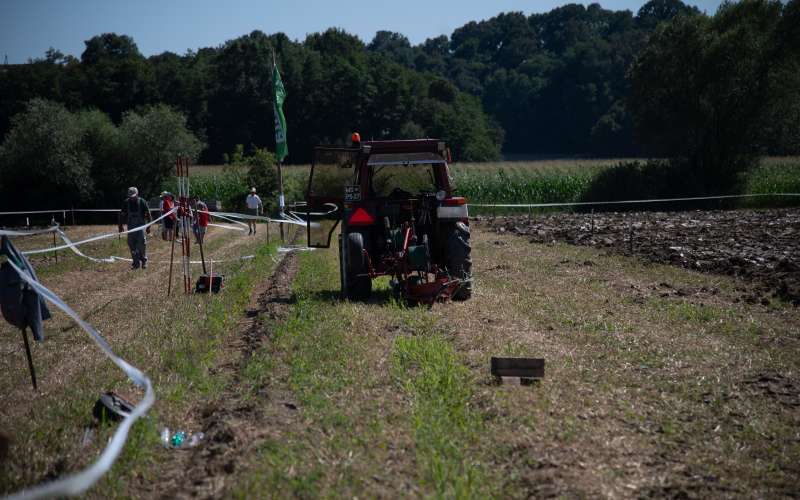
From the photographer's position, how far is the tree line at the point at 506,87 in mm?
38250

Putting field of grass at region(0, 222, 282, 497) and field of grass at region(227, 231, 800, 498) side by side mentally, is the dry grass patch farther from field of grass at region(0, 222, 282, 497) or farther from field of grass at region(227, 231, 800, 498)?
field of grass at region(0, 222, 282, 497)

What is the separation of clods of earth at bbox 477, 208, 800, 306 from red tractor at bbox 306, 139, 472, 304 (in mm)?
4160

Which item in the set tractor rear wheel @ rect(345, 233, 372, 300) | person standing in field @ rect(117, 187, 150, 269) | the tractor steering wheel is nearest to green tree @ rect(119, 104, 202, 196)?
person standing in field @ rect(117, 187, 150, 269)

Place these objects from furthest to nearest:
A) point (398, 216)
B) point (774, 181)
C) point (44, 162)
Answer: point (44, 162), point (774, 181), point (398, 216)

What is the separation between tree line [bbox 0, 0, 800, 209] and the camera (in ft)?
125

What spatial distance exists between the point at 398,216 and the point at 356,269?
42.5 inches

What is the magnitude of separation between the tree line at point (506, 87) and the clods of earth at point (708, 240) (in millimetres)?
10637

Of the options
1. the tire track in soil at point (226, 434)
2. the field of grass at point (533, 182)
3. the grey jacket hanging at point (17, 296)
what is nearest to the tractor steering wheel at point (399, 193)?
the tire track in soil at point (226, 434)

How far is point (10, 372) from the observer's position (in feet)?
25.4

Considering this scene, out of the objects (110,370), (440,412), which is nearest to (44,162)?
(110,370)

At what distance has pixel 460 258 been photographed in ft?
35.6

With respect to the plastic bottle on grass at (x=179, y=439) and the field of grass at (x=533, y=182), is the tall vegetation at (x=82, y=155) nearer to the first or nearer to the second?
the field of grass at (x=533, y=182)

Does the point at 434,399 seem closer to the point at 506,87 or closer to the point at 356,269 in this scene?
the point at 356,269

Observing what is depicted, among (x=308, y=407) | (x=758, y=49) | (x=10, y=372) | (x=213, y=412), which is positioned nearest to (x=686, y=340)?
(x=308, y=407)
